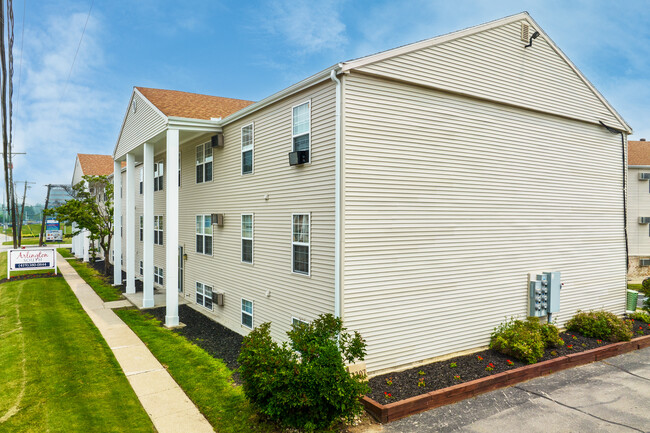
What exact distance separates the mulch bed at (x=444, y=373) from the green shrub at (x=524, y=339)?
157 mm

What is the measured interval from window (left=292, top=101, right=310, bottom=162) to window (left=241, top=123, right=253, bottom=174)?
2.28 m

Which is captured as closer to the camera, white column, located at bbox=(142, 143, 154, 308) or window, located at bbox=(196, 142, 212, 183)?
window, located at bbox=(196, 142, 212, 183)

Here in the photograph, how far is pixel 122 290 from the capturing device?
18.2 metres

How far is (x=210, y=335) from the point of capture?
1109cm

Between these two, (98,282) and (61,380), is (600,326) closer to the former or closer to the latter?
(61,380)

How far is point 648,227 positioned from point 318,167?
24.4m

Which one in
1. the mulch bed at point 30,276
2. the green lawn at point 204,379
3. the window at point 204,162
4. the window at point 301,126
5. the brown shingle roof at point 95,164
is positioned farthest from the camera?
the brown shingle roof at point 95,164

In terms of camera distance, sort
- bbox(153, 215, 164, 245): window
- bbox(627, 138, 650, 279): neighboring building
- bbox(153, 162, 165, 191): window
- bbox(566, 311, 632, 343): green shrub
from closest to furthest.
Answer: bbox(566, 311, 632, 343): green shrub
bbox(153, 162, 165, 191): window
bbox(153, 215, 164, 245): window
bbox(627, 138, 650, 279): neighboring building

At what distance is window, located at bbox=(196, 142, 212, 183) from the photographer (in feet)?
43.5

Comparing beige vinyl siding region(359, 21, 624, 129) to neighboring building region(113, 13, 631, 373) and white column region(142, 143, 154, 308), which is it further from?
white column region(142, 143, 154, 308)

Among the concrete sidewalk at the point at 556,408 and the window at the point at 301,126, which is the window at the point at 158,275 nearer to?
the window at the point at 301,126

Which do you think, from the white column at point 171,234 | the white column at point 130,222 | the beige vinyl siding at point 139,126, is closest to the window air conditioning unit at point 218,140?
the white column at point 171,234

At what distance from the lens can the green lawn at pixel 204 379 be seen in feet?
20.0

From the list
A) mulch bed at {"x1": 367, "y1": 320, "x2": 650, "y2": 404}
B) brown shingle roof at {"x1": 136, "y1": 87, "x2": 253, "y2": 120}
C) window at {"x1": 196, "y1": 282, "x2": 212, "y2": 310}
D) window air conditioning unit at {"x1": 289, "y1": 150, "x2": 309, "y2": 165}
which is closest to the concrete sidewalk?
mulch bed at {"x1": 367, "y1": 320, "x2": 650, "y2": 404}
